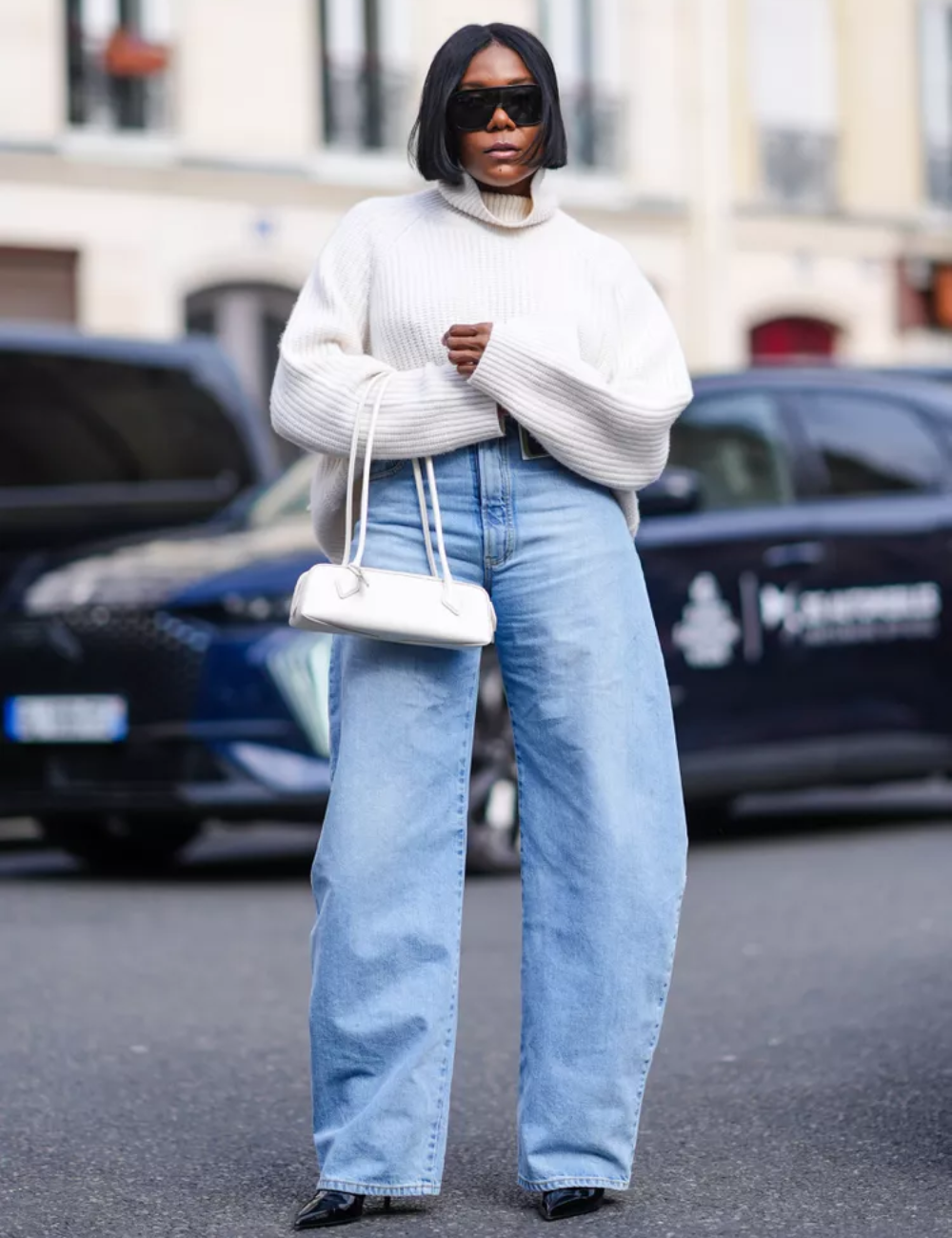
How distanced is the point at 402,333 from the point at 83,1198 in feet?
4.49

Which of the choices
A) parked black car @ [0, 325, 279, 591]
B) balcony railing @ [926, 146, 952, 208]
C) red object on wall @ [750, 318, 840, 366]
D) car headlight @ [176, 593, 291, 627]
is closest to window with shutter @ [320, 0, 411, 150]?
red object on wall @ [750, 318, 840, 366]

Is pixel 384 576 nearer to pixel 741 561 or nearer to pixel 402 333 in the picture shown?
pixel 402 333

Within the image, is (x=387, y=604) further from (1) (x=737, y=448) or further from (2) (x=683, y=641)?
(1) (x=737, y=448)

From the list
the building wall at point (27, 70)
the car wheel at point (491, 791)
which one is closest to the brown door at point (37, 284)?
the building wall at point (27, 70)

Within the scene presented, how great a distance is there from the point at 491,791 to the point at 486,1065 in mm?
2895

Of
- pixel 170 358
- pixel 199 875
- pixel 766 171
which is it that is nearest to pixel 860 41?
pixel 766 171

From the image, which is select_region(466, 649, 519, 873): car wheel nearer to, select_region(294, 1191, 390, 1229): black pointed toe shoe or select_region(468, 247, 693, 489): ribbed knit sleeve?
select_region(468, 247, 693, 489): ribbed knit sleeve

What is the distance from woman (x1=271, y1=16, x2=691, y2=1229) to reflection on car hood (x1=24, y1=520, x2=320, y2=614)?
4.04 meters

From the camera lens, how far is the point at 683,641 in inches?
338

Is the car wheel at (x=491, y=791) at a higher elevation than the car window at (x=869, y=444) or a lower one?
lower

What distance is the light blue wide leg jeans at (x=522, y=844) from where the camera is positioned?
12.8ft

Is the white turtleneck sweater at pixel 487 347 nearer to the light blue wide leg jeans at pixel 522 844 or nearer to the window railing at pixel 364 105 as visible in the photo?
the light blue wide leg jeans at pixel 522 844

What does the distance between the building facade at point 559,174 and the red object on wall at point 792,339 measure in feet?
0.09

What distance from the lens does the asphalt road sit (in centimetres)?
396
